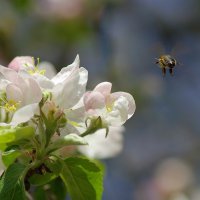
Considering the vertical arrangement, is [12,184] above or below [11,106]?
below

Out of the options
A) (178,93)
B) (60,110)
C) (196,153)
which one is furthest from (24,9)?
(60,110)

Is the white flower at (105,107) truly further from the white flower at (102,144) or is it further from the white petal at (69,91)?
the white flower at (102,144)

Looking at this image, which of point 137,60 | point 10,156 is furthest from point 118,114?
point 137,60

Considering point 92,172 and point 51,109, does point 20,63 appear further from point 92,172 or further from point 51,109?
point 92,172

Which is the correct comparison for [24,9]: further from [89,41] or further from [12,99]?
[12,99]

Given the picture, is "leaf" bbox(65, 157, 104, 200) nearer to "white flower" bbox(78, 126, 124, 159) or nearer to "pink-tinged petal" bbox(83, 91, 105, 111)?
"pink-tinged petal" bbox(83, 91, 105, 111)

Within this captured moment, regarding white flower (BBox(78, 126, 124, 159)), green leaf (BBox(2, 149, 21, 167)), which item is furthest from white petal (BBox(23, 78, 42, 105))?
white flower (BBox(78, 126, 124, 159))

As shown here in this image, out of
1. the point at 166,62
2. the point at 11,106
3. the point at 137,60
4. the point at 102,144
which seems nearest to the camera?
the point at 11,106
